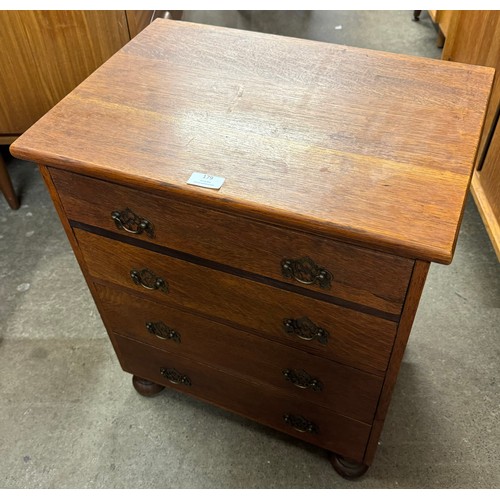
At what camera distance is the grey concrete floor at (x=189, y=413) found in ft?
3.75

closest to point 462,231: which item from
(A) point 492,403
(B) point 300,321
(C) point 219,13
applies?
(A) point 492,403

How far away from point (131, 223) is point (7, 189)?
1.09 meters

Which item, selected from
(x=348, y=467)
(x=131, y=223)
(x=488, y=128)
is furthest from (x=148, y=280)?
(x=488, y=128)

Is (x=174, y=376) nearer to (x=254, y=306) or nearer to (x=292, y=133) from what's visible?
(x=254, y=306)

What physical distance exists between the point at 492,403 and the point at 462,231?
610 mm

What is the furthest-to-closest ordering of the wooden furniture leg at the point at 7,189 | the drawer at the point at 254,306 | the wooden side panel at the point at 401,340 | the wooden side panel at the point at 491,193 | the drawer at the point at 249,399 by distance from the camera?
the wooden furniture leg at the point at 7,189 → the wooden side panel at the point at 491,193 → the drawer at the point at 249,399 → the drawer at the point at 254,306 → the wooden side panel at the point at 401,340

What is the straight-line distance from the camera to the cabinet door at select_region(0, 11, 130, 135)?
4.56 feet

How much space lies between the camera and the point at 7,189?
5.58 ft

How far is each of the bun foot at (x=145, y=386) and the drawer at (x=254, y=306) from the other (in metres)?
0.38

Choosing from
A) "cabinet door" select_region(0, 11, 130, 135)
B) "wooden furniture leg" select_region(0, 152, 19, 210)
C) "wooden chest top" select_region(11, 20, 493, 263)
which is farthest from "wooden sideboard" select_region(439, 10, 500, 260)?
"wooden furniture leg" select_region(0, 152, 19, 210)

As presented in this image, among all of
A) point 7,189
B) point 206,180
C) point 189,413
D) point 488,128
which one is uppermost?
point 206,180

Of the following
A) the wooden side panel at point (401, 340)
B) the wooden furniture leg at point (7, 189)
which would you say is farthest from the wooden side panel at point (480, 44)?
the wooden furniture leg at point (7, 189)

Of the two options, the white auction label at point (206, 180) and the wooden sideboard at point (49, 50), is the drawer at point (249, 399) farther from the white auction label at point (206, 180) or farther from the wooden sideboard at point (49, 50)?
the wooden sideboard at point (49, 50)

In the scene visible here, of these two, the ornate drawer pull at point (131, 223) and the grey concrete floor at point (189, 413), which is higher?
the ornate drawer pull at point (131, 223)
